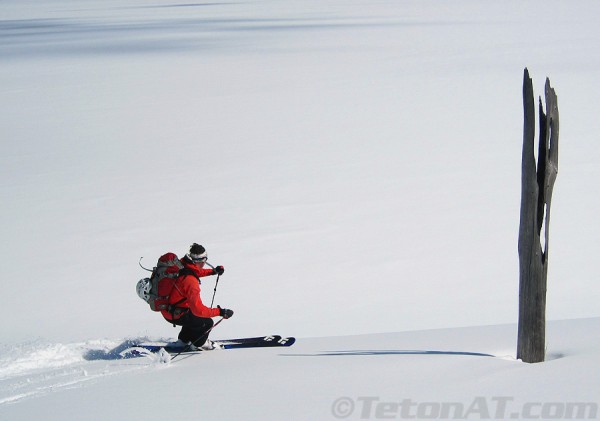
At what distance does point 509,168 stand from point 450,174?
90 cm

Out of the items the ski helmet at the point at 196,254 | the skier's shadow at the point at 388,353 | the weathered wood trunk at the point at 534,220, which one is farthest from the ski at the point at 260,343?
the weathered wood trunk at the point at 534,220

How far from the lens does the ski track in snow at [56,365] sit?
5672 mm

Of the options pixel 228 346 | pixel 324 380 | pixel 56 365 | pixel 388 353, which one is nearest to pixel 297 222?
pixel 228 346

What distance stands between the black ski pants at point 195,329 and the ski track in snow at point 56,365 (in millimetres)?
374

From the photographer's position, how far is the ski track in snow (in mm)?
5672

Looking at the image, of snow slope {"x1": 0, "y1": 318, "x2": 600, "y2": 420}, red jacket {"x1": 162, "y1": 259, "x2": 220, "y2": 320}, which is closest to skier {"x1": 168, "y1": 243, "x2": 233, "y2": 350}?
red jacket {"x1": 162, "y1": 259, "x2": 220, "y2": 320}

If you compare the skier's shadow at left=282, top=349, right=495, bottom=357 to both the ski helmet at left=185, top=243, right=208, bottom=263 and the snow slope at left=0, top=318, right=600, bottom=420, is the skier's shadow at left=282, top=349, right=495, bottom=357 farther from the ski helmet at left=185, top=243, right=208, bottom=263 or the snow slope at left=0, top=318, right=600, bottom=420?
the ski helmet at left=185, top=243, right=208, bottom=263

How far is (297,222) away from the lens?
1091cm

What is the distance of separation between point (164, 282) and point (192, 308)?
0.91 ft

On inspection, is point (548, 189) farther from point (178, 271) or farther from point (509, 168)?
point (509, 168)

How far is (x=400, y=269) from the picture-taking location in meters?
9.12

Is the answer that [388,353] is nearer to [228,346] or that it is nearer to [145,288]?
[228,346]

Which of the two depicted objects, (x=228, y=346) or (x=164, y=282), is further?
(x=228, y=346)

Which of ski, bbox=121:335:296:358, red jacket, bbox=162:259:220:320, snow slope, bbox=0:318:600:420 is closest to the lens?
snow slope, bbox=0:318:600:420
